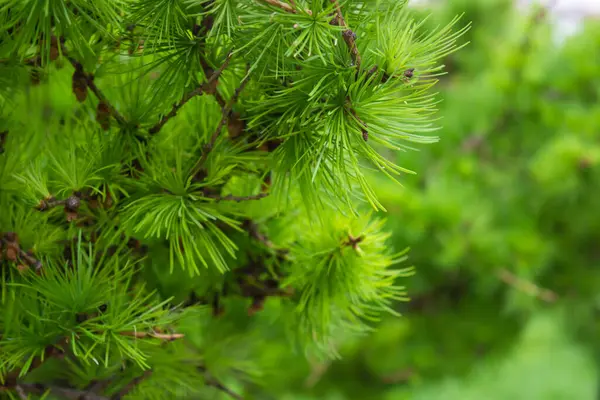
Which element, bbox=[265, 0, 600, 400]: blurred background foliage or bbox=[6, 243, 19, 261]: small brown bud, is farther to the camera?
bbox=[265, 0, 600, 400]: blurred background foliage

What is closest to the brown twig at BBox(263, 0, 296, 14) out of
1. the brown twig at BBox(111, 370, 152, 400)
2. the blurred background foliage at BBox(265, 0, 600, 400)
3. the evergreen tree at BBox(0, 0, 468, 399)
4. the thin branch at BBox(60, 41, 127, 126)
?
the evergreen tree at BBox(0, 0, 468, 399)

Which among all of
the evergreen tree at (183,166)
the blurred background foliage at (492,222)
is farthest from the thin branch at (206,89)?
the blurred background foliage at (492,222)

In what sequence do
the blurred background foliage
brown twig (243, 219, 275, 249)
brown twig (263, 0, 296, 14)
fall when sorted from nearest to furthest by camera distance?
brown twig (263, 0, 296, 14)
brown twig (243, 219, 275, 249)
the blurred background foliage

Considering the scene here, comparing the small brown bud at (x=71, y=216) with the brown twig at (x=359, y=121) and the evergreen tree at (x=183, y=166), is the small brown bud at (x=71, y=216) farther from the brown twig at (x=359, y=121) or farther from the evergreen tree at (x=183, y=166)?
the brown twig at (x=359, y=121)

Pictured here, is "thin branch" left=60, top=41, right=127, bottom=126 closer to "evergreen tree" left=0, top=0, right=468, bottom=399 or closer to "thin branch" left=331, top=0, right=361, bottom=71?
"evergreen tree" left=0, top=0, right=468, bottom=399

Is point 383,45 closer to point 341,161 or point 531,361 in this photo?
point 341,161

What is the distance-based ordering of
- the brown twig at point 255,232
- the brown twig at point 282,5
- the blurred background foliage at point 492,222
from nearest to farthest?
the brown twig at point 282,5, the brown twig at point 255,232, the blurred background foliage at point 492,222

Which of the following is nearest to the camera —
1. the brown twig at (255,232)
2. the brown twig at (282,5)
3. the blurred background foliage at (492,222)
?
the brown twig at (282,5)

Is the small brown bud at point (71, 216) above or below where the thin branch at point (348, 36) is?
below
